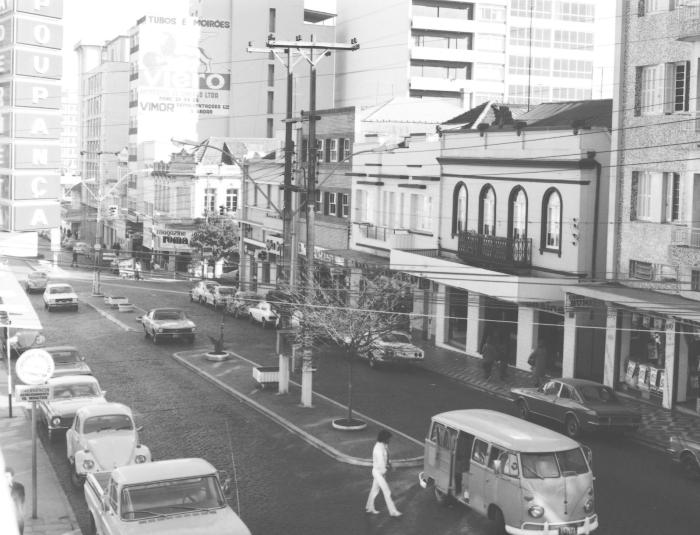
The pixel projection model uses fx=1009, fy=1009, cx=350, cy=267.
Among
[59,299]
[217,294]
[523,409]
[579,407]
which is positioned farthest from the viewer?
[217,294]

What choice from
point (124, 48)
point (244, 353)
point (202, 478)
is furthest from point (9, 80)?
point (124, 48)

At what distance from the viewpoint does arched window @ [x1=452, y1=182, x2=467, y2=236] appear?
42406mm

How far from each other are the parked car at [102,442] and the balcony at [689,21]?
19256 mm

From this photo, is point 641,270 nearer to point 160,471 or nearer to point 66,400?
point 66,400

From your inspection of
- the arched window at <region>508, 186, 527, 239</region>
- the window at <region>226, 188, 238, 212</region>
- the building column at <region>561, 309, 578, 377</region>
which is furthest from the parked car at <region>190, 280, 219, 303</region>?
the window at <region>226, 188, 238, 212</region>

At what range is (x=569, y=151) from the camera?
116 ft

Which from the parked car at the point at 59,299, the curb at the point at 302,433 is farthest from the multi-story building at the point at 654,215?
the parked car at the point at 59,299

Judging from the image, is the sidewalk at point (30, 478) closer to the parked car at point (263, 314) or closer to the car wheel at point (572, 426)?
the car wheel at point (572, 426)

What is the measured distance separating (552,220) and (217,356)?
42.8 ft

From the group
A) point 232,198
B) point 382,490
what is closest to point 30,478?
point 382,490

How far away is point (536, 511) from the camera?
53.9ft

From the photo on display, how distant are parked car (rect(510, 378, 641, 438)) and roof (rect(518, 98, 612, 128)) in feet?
41.6

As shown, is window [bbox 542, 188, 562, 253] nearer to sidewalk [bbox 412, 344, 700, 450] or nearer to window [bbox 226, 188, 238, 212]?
sidewalk [bbox 412, 344, 700, 450]

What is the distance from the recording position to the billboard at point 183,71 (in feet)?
347
